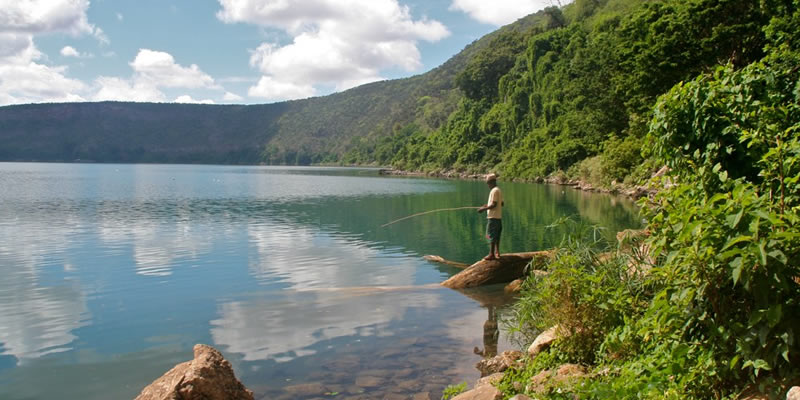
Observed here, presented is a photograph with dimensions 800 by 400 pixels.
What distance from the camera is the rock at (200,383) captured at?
19.5 ft

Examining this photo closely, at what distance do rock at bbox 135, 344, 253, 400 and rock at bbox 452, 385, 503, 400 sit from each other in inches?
105

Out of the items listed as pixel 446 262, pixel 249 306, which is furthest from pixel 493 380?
pixel 446 262

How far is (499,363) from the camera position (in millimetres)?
7914

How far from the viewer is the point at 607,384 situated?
16.3 feet

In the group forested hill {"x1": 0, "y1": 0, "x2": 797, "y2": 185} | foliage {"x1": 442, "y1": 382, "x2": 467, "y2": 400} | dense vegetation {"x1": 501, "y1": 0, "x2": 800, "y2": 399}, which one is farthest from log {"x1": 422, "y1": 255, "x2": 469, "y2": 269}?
foliage {"x1": 442, "y1": 382, "x2": 467, "y2": 400}

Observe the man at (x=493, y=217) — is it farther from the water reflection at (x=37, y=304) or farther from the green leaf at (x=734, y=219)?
the green leaf at (x=734, y=219)

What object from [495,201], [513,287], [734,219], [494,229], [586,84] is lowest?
[513,287]

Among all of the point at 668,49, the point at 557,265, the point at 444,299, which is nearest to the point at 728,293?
the point at 557,265

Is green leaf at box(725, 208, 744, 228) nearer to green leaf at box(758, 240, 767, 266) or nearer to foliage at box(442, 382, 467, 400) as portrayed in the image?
green leaf at box(758, 240, 767, 266)

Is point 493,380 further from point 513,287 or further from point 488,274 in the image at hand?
point 488,274

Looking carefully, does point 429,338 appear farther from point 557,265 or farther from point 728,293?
point 728,293

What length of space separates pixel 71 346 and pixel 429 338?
6450 millimetres

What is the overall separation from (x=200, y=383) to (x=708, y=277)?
17.0ft

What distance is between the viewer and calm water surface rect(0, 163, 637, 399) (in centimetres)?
827
